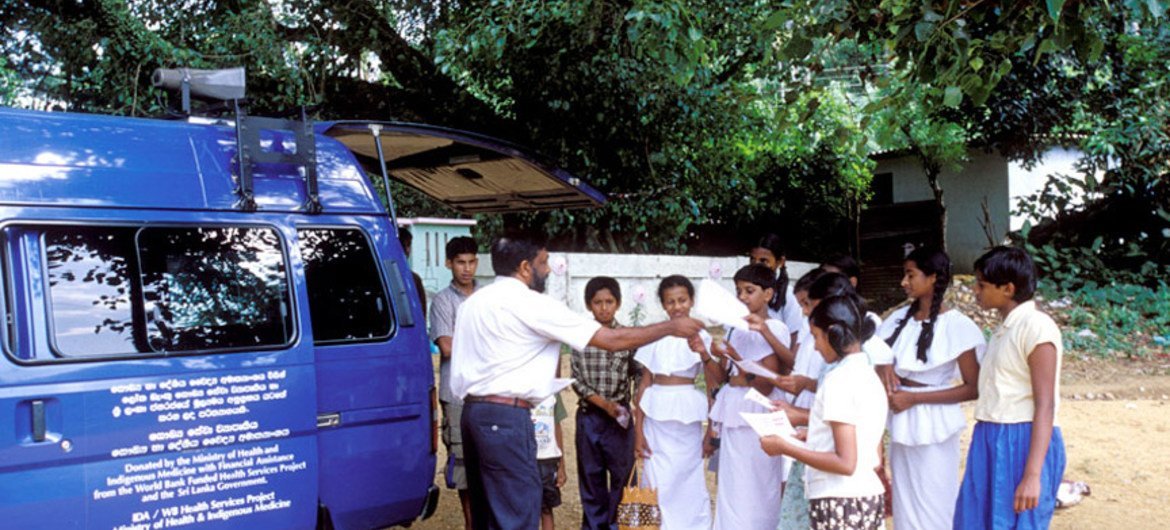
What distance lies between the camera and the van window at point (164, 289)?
3.65 m

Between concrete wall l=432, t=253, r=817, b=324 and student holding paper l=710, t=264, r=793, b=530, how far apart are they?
17.3 ft

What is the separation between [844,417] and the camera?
3.58 meters

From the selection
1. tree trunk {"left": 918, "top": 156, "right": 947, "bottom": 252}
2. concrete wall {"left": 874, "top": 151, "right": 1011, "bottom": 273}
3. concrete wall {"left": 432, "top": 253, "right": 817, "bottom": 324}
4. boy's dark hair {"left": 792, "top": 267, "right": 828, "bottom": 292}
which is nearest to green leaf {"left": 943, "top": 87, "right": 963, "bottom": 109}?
boy's dark hair {"left": 792, "top": 267, "right": 828, "bottom": 292}

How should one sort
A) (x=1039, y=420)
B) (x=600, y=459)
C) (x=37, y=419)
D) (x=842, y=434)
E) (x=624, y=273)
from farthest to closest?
(x=624, y=273)
(x=600, y=459)
(x=1039, y=420)
(x=842, y=434)
(x=37, y=419)

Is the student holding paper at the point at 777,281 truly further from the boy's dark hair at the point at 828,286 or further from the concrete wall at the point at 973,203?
the concrete wall at the point at 973,203

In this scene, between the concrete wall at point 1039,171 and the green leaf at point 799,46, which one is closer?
the green leaf at point 799,46

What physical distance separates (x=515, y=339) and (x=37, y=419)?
173cm

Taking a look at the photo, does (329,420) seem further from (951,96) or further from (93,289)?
(951,96)

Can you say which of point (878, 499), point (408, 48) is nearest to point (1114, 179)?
point (408, 48)

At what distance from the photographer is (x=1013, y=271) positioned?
3.88m

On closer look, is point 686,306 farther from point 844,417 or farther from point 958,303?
point 958,303

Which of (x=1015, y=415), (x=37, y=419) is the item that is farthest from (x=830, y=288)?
(x=37, y=419)

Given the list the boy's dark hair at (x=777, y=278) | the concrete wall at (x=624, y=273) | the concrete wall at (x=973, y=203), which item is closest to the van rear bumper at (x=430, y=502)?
the boy's dark hair at (x=777, y=278)

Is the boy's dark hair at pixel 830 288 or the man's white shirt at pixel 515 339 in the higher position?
the boy's dark hair at pixel 830 288
